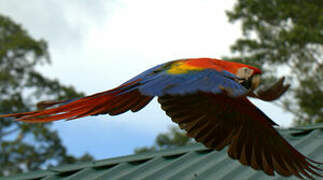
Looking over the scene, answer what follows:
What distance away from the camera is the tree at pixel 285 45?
47.5ft

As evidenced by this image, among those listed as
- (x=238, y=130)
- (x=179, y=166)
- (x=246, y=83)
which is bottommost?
(x=179, y=166)

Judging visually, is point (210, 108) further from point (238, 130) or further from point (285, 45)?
point (285, 45)

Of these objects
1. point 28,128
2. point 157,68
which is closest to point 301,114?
point 28,128

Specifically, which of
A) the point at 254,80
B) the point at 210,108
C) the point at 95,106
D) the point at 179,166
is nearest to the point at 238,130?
the point at 210,108

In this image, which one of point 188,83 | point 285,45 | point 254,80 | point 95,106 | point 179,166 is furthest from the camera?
point 285,45

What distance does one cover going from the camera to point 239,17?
15.1 m

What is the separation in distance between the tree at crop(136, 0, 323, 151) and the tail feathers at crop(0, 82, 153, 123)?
11.6m

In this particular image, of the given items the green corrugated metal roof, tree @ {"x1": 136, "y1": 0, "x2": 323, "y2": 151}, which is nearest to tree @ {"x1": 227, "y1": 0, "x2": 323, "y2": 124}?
tree @ {"x1": 136, "y1": 0, "x2": 323, "y2": 151}

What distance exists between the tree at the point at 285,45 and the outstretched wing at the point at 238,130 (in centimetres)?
1114

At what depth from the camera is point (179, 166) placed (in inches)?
151

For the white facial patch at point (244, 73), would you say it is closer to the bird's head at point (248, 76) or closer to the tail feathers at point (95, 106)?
the bird's head at point (248, 76)

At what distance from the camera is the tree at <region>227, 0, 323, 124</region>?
47.5 ft

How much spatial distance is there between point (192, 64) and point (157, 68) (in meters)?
0.27

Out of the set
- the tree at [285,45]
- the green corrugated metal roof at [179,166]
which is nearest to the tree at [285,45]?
the tree at [285,45]
